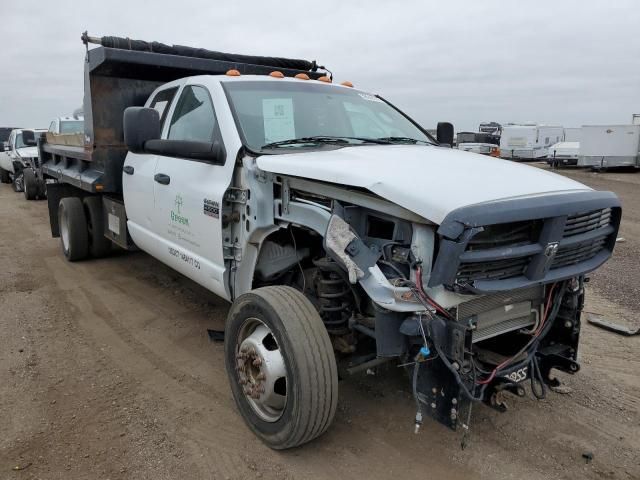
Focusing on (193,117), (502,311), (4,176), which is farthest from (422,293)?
(4,176)

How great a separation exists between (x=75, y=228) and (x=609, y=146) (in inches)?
888

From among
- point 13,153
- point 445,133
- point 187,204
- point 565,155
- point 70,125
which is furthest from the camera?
point 565,155

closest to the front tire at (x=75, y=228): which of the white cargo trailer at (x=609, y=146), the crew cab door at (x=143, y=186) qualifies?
the crew cab door at (x=143, y=186)

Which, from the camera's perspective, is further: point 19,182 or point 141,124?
point 19,182

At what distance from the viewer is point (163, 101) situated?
4.98 metres

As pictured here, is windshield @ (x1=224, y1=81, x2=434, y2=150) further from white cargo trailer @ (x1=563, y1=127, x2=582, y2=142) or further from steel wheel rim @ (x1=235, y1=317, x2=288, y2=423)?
white cargo trailer @ (x1=563, y1=127, x2=582, y2=142)

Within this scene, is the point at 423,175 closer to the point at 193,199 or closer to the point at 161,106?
the point at 193,199

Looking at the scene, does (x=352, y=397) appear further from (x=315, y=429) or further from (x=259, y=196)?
(x=259, y=196)

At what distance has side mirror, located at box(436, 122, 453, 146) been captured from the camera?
16.9ft

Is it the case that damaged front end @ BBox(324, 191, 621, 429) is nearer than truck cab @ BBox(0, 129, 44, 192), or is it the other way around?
damaged front end @ BBox(324, 191, 621, 429)

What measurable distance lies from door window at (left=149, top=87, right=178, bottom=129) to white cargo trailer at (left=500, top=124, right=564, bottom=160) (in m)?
28.6

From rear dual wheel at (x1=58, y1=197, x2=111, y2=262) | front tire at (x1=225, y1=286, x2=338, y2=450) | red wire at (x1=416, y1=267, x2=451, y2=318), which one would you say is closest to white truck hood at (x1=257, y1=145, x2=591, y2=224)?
red wire at (x1=416, y1=267, x2=451, y2=318)

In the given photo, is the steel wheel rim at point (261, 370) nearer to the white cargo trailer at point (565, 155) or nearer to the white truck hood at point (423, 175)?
the white truck hood at point (423, 175)

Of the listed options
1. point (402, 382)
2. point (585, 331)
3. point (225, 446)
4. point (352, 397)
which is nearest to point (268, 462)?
point (225, 446)
